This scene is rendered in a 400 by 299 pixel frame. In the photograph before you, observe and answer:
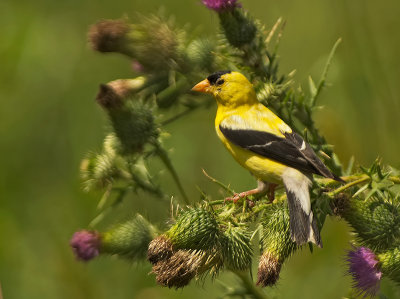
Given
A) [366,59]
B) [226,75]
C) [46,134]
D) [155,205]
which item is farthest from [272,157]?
[46,134]

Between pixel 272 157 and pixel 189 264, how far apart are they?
78 cm

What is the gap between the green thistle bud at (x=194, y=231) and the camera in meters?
2.59

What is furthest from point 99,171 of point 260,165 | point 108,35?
point 260,165

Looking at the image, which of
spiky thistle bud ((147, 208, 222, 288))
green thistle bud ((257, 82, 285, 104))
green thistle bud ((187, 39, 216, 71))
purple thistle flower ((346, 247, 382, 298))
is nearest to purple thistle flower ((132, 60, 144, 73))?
green thistle bud ((187, 39, 216, 71))

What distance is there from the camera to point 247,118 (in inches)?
137

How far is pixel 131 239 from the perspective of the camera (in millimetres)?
3156

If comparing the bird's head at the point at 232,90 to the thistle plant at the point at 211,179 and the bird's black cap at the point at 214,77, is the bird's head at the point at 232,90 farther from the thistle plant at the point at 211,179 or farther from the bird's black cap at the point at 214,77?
the thistle plant at the point at 211,179

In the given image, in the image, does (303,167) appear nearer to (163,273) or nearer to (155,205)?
(163,273)

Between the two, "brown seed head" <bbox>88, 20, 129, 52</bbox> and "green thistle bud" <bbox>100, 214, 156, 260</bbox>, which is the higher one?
"brown seed head" <bbox>88, 20, 129, 52</bbox>

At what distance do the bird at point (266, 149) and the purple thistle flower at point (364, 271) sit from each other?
6.2 inches

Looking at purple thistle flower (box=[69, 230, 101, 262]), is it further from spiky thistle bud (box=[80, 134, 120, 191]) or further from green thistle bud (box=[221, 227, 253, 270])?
green thistle bud (box=[221, 227, 253, 270])

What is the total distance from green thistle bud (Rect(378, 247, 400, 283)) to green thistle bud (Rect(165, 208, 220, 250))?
66 cm

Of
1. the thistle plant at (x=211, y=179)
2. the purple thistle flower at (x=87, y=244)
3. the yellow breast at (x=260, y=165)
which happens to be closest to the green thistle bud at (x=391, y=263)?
the thistle plant at (x=211, y=179)

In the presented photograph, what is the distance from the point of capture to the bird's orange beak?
3.42 m
